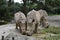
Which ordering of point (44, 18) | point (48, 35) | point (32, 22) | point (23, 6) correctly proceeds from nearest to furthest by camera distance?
point (48, 35), point (32, 22), point (44, 18), point (23, 6)

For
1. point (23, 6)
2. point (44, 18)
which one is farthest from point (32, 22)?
point (23, 6)

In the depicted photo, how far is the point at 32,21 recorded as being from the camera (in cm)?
894

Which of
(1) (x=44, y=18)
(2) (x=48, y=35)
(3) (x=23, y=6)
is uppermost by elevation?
(3) (x=23, y=6)

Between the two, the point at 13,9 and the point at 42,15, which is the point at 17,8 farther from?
the point at 42,15

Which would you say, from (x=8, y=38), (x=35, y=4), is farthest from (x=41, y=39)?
(x=35, y=4)

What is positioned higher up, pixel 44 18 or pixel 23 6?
pixel 23 6

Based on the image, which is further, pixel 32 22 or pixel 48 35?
pixel 32 22

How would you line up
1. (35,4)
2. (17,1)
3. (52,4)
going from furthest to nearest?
(17,1), (35,4), (52,4)

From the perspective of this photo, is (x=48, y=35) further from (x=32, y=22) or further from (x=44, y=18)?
(x=44, y=18)

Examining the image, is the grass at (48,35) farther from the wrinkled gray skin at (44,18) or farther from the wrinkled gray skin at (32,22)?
the wrinkled gray skin at (44,18)

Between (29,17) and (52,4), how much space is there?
6.23 meters

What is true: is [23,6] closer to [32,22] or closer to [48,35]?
[32,22]

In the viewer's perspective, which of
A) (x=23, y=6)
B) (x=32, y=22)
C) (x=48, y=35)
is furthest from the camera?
(x=23, y=6)

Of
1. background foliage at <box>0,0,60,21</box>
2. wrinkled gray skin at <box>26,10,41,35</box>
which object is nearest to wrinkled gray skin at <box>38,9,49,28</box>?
wrinkled gray skin at <box>26,10,41,35</box>
